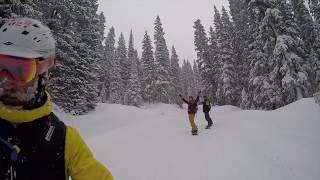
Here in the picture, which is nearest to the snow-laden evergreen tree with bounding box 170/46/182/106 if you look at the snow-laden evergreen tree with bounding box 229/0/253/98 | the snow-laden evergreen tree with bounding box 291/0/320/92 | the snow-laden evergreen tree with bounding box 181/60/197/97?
the snow-laden evergreen tree with bounding box 181/60/197/97

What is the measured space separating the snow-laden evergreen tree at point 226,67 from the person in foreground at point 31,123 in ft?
150

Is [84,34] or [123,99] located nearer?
[84,34]

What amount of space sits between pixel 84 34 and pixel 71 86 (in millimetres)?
7518

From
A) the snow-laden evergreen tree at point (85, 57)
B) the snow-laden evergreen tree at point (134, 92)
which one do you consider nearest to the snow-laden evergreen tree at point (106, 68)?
the snow-laden evergreen tree at point (134, 92)

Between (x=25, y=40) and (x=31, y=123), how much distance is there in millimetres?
488

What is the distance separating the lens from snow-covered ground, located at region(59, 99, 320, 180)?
396 inches

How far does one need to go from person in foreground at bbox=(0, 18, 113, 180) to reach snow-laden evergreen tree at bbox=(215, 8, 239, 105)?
45747 mm

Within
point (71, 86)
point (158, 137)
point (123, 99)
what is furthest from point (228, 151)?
point (123, 99)

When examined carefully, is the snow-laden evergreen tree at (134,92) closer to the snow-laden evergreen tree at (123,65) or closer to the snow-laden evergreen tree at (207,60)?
the snow-laden evergreen tree at (123,65)

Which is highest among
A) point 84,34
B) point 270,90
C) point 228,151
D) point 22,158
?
point 84,34

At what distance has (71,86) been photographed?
2922 cm

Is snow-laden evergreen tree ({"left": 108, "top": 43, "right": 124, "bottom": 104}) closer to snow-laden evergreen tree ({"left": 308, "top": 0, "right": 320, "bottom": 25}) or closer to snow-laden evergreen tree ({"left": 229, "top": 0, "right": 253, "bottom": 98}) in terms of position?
snow-laden evergreen tree ({"left": 229, "top": 0, "right": 253, "bottom": 98})

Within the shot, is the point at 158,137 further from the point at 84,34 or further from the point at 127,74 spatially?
the point at 127,74

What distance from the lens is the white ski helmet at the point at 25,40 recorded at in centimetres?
174
